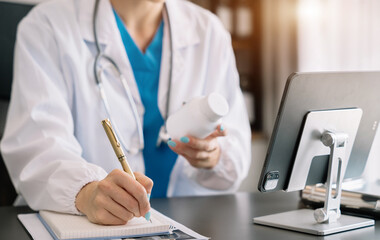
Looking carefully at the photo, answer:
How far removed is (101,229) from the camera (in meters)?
0.89

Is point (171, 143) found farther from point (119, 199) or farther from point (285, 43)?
point (285, 43)

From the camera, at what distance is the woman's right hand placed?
92cm

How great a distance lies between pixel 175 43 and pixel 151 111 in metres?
0.24

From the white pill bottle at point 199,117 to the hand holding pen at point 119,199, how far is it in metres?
0.18

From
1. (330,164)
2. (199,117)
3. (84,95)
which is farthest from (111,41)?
(330,164)

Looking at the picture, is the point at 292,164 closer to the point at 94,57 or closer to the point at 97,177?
the point at 97,177

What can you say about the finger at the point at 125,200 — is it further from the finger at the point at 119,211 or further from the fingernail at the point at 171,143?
the fingernail at the point at 171,143

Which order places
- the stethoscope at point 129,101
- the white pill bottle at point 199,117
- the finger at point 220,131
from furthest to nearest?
1. the stethoscope at point 129,101
2. the finger at point 220,131
3. the white pill bottle at point 199,117

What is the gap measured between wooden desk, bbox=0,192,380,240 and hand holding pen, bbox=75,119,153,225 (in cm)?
12

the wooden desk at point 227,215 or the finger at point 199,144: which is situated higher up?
the finger at point 199,144

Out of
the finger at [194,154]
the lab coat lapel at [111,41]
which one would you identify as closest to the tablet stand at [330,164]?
the finger at [194,154]

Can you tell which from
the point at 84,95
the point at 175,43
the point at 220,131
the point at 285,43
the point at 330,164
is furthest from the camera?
the point at 285,43

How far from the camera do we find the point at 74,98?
1482mm

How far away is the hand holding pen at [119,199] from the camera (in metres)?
0.92
